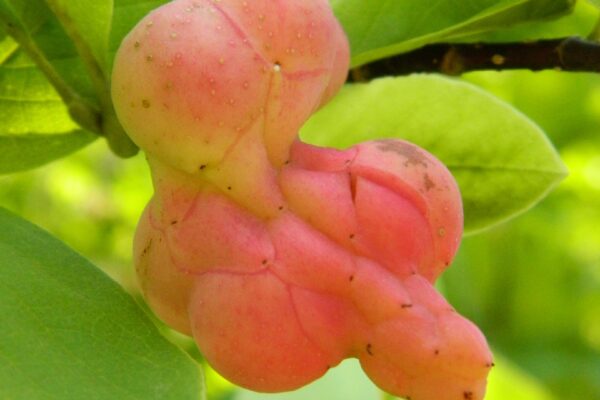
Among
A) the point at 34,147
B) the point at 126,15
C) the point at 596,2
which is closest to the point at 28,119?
the point at 34,147

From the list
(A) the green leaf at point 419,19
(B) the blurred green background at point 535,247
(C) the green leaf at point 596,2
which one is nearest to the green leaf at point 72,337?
(A) the green leaf at point 419,19

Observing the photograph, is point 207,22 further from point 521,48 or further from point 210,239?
point 521,48

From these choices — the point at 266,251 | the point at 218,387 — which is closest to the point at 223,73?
the point at 266,251

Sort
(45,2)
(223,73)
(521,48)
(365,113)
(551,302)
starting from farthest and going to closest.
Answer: (551,302), (365,113), (521,48), (45,2), (223,73)

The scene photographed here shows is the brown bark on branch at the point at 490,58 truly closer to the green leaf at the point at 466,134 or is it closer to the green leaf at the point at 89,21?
the green leaf at the point at 466,134

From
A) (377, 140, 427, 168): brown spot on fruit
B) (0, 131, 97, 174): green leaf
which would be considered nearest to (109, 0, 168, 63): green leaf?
(0, 131, 97, 174): green leaf

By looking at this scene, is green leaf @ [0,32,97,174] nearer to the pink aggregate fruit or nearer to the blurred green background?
the pink aggregate fruit

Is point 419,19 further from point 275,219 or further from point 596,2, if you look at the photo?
point 275,219
